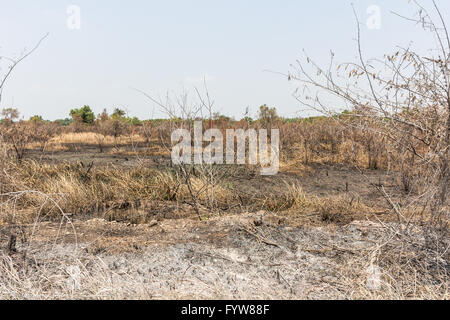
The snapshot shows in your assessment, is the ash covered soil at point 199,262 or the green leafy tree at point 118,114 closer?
the ash covered soil at point 199,262

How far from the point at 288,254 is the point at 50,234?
2819 mm

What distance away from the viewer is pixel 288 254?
3871 millimetres

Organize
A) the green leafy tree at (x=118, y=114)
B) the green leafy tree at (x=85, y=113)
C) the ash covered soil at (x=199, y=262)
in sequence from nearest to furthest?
the ash covered soil at (x=199, y=262), the green leafy tree at (x=118, y=114), the green leafy tree at (x=85, y=113)

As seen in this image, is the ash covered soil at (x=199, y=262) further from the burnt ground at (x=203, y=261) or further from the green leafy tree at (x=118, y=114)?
the green leafy tree at (x=118, y=114)

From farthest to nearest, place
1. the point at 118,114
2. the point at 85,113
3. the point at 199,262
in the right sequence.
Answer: the point at 85,113 → the point at 118,114 → the point at 199,262

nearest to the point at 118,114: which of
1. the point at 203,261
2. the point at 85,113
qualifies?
the point at 85,113

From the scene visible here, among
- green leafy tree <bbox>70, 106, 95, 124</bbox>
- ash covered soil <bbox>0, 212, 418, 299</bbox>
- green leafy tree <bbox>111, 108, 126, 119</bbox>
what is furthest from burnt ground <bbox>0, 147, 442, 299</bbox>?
green leafy tree <bbox>70, 106, 95, 124</bbox>

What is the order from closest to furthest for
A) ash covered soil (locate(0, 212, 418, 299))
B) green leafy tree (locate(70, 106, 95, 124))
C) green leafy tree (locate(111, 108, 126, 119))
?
1. ash covered soil (locate(0, 212, 418, 299))
2. green leafy tree (locate(111, 108, 126, 119))
3. green leafy tree (locate(70, 106, 95, 124))

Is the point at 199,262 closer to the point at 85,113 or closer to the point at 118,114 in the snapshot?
the point at 118,114

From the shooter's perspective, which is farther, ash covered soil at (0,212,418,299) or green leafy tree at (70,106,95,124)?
green leafy tree at (70,106,95,124)

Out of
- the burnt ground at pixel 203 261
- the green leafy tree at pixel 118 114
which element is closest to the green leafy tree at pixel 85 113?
the green leafy tree at pixel 118 114

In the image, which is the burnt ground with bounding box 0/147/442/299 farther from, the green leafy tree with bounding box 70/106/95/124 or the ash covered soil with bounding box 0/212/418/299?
the green leafy tree with bounding box 70/106/95/124

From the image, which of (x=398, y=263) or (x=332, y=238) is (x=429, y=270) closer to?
(x=398, y=263)
